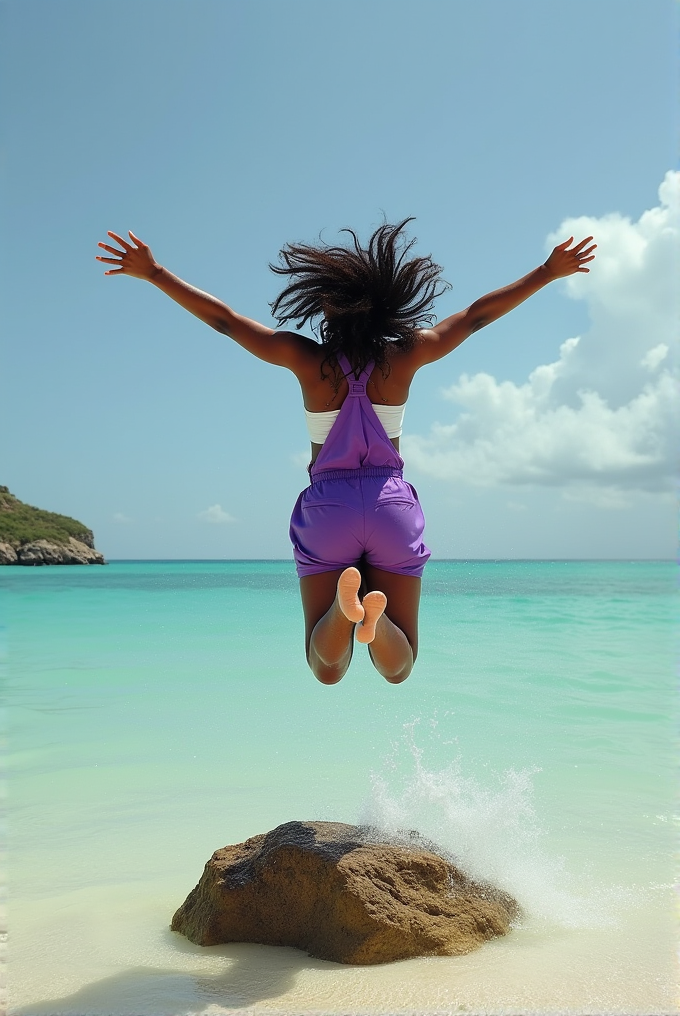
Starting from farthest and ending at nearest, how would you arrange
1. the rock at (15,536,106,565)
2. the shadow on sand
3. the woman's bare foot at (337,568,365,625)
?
the rock at (15,536,106,565) → the woman's bare foot at (337,568,365,625) → the shadow on sand

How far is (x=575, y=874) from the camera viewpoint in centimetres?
449

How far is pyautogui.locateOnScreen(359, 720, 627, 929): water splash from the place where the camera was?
13.2 ft

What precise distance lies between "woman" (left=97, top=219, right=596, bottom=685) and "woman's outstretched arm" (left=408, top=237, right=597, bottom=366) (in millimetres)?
12

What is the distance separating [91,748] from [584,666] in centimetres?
723

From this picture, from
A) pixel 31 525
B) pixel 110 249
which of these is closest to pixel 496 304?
pixel 110 249

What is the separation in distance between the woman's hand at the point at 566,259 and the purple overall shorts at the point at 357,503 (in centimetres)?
124

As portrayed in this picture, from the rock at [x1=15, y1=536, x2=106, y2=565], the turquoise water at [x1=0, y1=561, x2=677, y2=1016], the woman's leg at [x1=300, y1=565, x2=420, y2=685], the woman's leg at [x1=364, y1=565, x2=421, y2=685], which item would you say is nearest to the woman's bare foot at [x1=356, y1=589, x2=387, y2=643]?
the woman's leg at [x1=300, y1=565, x2=420, y2=685]

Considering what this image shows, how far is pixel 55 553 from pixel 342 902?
57.6m

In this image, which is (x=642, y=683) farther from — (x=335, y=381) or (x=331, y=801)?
(x=335, y=381)

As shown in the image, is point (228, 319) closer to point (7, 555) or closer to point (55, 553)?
point (7, 555)

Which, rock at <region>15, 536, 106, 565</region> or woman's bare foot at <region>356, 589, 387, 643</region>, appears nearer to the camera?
woman's bare foot at <region>356, 589, 387, 643</region>

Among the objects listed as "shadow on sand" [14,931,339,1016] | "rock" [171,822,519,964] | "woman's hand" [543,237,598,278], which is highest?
"woman's hand" [543,237,598,278]

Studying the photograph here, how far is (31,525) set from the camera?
54.8 m

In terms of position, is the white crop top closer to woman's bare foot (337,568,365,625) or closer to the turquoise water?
woman's bare foot (337,568,365,625)
